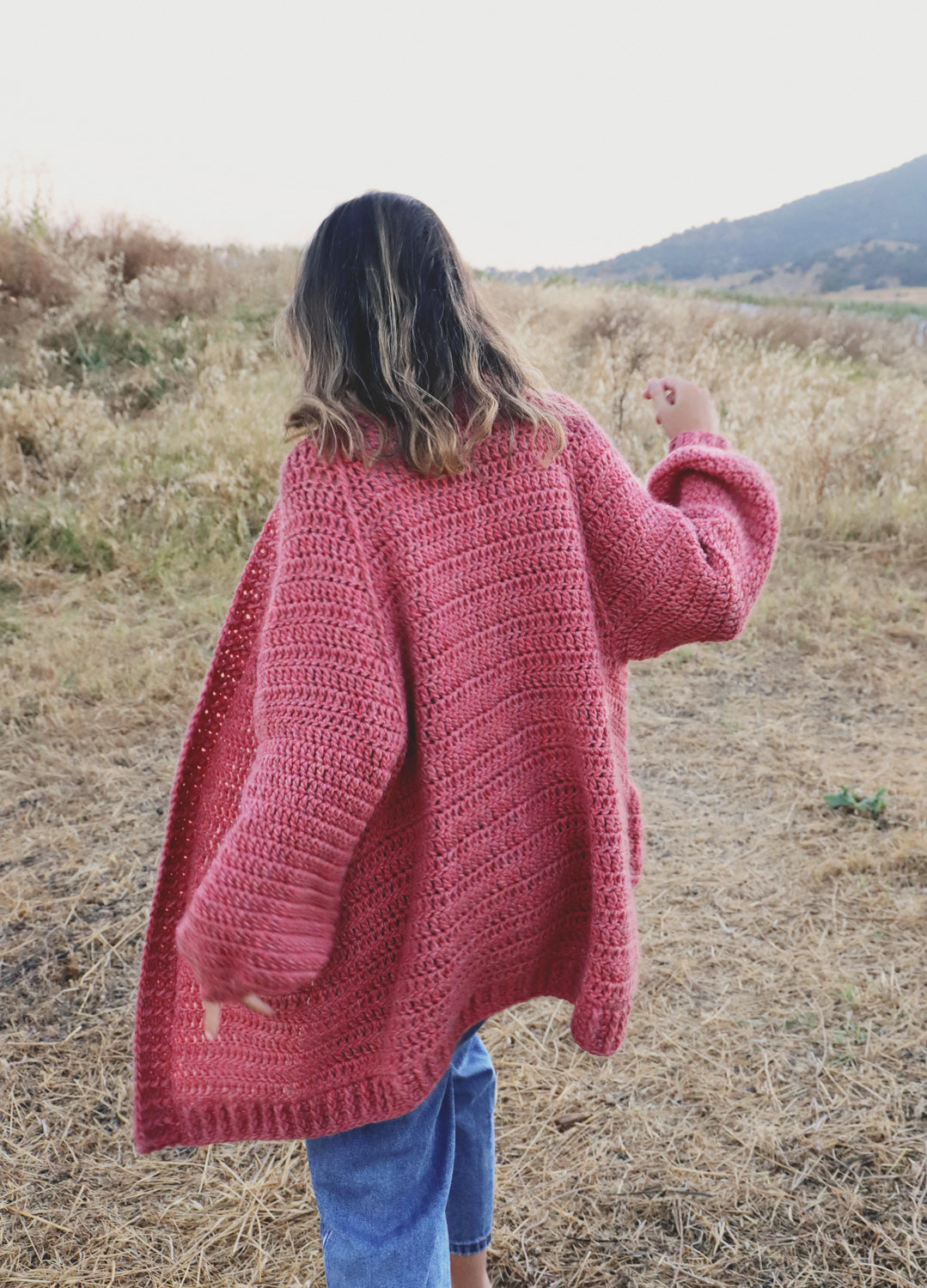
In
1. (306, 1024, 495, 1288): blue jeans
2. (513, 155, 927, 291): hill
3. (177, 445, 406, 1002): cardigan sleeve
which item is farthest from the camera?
(513, 155, 927, 291): hill

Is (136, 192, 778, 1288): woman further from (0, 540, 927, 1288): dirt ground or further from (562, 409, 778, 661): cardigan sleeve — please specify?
(0, 540, 927, 1288): dirt ground

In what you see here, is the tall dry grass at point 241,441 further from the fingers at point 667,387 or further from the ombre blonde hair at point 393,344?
the ombre blonde hair at point 393,344

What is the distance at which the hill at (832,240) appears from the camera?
94.6 ft

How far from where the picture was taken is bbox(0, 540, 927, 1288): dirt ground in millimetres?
1712

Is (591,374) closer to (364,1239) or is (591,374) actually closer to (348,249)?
(348,249)

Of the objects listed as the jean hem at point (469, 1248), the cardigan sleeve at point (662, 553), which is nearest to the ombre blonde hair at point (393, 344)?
the cardigan sleeve at point (662, 553)

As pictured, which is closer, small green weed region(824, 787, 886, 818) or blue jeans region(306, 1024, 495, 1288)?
blue jeans region(306, 1024, 495, 1288)

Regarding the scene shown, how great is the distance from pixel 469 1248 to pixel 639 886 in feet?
4.62

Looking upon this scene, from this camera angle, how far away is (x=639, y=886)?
277 centimetres

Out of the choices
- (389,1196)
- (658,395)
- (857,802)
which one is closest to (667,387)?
(658,395)

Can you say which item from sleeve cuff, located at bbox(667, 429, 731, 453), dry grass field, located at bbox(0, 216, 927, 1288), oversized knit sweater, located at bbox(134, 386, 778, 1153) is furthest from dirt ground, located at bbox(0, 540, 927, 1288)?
sleeve cuff, located at bbox(667, 429, 731, 453)

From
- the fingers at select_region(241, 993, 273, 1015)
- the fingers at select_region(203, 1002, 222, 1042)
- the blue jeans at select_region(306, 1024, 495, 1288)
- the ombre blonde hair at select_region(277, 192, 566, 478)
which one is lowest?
the blue jeans at select_region(306, 1024, 495, 1288)

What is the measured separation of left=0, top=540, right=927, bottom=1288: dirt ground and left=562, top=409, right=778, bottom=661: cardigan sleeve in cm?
118

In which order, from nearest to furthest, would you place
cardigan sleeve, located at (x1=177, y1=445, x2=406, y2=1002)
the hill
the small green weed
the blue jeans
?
cardigan sleeve, located at (x1=177, y1=445, x2=406, y2=1002) < the blue jeans < the small green weed < the hill
